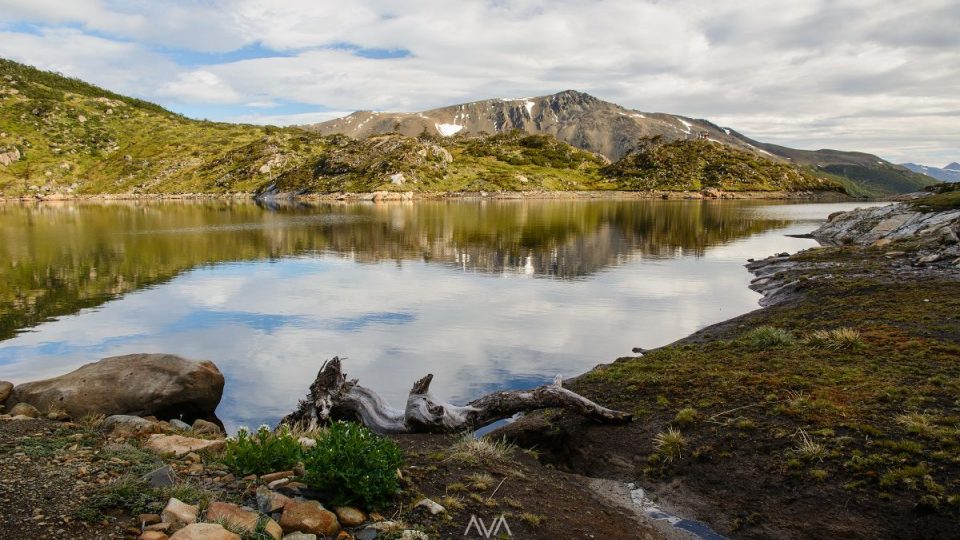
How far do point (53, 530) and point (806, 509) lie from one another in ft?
43.5

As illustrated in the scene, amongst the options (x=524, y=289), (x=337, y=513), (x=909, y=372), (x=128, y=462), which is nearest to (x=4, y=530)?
(x=128, y=462)

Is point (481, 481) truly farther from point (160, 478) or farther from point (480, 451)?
point (160, 478)

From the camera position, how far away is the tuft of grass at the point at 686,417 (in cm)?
1606

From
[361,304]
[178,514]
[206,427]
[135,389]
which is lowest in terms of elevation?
[206,427]

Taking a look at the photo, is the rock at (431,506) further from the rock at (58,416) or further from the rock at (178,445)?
the rock at (58,416)

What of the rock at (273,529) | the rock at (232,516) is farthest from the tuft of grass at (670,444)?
the rock at (232,516)

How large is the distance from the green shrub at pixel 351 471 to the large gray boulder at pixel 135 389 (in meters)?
11.4

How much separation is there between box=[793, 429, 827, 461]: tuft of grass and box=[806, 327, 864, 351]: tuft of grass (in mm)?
8661

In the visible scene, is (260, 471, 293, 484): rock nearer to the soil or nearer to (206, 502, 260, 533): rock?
(206, 502, 260, 533): rock

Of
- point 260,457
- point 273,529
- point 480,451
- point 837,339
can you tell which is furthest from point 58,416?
point 837,339

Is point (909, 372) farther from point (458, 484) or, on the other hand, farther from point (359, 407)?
point (359, 407)

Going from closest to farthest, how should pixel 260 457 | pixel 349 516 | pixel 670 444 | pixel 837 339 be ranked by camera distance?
pixel 349 516, pixel 260 457, pixel 670 444, pixel 837 339

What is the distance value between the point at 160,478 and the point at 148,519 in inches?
62.0

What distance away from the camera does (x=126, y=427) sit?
14727mm
